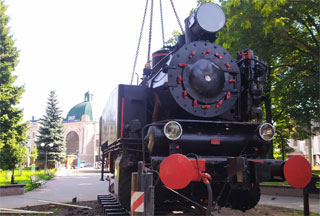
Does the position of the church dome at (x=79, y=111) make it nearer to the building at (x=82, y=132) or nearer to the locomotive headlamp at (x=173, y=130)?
the building at (x=82, y=132)

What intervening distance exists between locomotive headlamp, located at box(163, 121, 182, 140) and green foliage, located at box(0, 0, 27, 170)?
12.0 meters

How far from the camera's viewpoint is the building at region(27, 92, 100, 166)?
70625 mm

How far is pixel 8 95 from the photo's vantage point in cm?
1611

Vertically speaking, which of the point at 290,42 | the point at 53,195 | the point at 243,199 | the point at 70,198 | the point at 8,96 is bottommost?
the point at 53,195

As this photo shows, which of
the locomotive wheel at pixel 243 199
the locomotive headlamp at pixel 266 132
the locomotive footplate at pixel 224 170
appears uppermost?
the locomotive headlamp at pixel 266 132

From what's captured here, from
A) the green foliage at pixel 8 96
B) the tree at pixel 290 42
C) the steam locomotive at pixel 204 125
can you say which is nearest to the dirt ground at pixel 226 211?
the steam locomotive at pixel 204 125

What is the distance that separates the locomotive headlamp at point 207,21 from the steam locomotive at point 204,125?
17mm

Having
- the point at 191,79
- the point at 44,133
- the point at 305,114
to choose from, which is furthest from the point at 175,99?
the point at 44,133

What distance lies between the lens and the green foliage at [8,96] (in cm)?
1545

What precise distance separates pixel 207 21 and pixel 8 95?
14.0m

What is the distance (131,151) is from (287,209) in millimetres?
4665

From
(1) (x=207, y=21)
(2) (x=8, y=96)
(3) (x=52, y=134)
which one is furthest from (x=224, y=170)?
(3) (x=52, y=134)

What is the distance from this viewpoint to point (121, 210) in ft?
19.5

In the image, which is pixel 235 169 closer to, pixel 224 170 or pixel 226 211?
pixel 224 170
